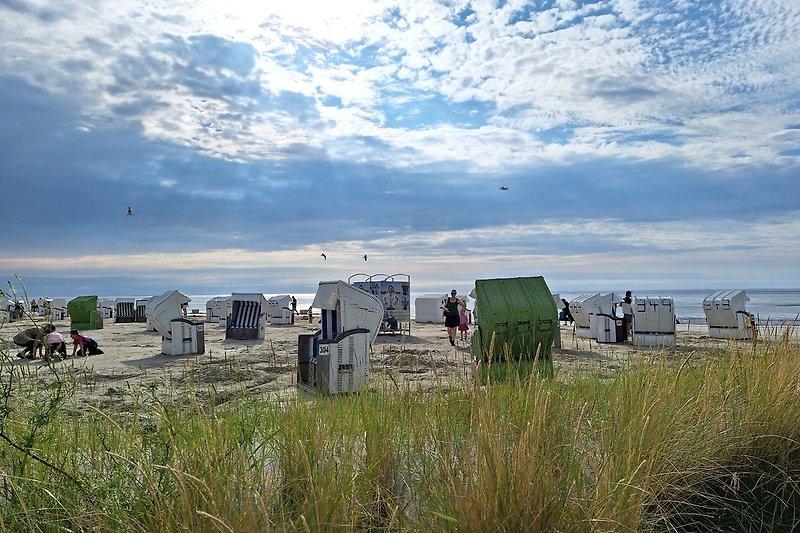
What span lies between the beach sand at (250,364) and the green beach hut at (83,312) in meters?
2.93

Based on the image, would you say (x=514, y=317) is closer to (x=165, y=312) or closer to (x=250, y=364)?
(x=250, y=364)

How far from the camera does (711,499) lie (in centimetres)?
314

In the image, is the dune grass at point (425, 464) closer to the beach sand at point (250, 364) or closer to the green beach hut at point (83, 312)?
the beach sand at point (250, 364)

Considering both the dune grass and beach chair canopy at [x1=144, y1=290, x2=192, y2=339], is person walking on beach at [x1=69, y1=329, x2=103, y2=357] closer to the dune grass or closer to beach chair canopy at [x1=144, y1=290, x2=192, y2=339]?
beach chair canopy at [x1=144, y1=290, x2=192, y2=339]

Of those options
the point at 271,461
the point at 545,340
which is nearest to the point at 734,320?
the point at 545,340

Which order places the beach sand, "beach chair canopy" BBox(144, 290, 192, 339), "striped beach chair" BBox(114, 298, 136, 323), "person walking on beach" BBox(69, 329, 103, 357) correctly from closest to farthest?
the beach sand
"person walking on beach" BBox(69, 329, 103, 357)
"beach chair canopy" BBox(144, 290, 192, 339)
"striped beach chair" BBox(114, 298, 136, 323)

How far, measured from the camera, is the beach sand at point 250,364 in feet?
20.2

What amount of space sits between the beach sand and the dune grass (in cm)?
54

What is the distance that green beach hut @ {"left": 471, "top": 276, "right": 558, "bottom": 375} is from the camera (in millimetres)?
7227

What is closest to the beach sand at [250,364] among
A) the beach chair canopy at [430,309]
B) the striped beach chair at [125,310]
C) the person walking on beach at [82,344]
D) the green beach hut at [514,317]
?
the person walking on beach at [82,344]

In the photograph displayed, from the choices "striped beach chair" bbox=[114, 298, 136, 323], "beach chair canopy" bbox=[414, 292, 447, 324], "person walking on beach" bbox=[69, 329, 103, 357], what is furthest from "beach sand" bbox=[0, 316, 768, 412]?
"striped beach chair" bbox=[114, 298, 136, 323]

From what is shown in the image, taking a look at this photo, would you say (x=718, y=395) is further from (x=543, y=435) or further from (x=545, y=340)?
(x=545, y=340)

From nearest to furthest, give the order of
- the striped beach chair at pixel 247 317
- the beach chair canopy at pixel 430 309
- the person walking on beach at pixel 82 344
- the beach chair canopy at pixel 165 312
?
the person walking on beach at pixel 82 344 < the beach chair canopy at pixel 165 312 < the striped beach chair at pixel 247 317 < the beach chair canopy at pixel 430 309

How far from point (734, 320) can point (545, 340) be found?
37.5 ft
